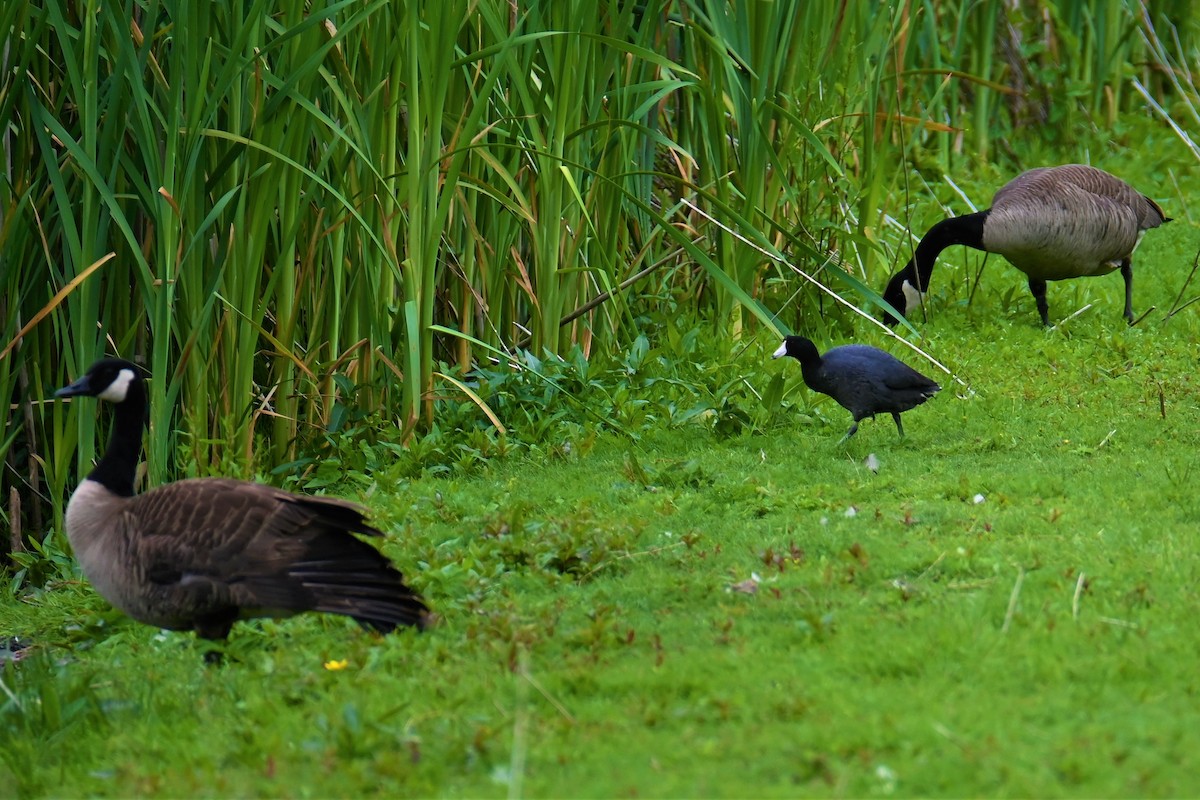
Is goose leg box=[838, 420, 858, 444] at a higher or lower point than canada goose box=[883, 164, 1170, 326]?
lower

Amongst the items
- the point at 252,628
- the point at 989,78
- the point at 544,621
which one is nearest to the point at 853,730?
the point at 544,621

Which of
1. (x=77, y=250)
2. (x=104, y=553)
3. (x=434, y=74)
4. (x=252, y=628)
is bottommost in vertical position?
(x=252, y=628)

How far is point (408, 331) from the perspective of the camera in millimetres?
7090

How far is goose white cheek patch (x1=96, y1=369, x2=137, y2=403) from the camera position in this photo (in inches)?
213

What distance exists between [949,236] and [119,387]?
6.51 metres

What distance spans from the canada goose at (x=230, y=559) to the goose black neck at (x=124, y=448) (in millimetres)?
189

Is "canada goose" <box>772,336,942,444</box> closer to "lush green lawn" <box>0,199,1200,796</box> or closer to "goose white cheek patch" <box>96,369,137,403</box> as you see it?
"lush green lawn" <box>0,199,1200,796</box>

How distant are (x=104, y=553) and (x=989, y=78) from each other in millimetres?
10977

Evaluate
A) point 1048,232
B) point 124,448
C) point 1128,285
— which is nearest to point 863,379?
point 1048,232

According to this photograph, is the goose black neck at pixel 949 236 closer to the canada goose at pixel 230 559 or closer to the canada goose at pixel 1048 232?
the canada goose at pixel 1048 232

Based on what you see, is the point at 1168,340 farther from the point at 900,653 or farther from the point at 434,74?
the point at 900,653

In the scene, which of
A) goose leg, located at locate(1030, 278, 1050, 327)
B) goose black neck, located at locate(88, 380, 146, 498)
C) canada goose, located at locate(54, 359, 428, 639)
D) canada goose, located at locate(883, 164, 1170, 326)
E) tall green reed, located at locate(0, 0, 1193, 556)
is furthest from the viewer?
goose leg, located at locate(1030, 278, 1050, 327)

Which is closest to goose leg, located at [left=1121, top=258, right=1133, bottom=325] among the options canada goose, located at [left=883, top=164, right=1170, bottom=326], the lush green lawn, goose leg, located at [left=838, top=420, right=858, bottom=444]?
canada goose, located at [left=883, top=164, right=1170, bottom=326]

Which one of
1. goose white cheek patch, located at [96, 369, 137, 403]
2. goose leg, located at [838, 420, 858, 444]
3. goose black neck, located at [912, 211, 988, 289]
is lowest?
goose leg, located at [838, 420, 858, 444]
